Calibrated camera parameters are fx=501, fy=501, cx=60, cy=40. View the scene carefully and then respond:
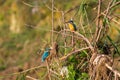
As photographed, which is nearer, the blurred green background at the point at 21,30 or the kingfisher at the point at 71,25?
the kingfisher at the point at 71,25

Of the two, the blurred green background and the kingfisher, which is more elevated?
the kingfisher

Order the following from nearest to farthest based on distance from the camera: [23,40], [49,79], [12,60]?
1. [49,79]
2. [12,60]
3. [23,40]

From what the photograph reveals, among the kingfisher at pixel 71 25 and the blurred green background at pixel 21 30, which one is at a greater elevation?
the kingfisher at pixel 71 25

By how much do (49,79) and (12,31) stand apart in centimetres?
1630

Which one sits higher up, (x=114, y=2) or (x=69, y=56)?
(x=114, y=2)

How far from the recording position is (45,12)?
19594 mm

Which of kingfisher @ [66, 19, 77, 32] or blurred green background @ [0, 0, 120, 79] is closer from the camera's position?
kingfisher @ [66, 19, 77, 32]

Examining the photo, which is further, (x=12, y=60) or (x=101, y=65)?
(x=12, y=60)

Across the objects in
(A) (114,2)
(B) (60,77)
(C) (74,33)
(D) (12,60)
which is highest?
(A) (114,2)

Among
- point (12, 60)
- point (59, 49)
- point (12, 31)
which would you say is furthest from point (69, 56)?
point (12, 31)

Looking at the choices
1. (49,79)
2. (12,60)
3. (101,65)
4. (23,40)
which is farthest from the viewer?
(23,40)

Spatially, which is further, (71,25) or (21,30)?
(21,30)

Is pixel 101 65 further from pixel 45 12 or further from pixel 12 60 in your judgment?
pixel 45 12

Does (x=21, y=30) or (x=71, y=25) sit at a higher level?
(x=71, y=25)
